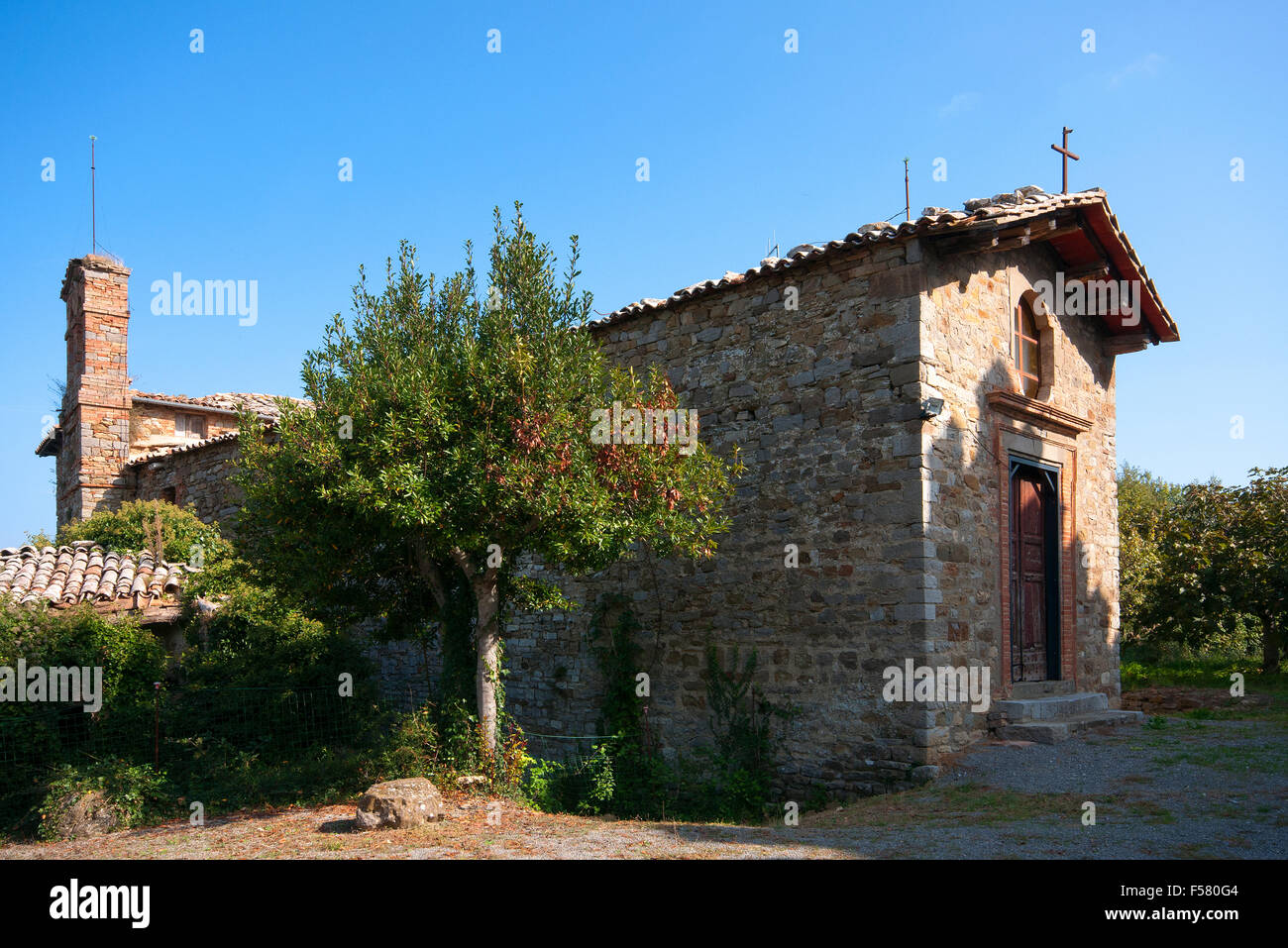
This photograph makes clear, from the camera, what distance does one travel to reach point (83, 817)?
28.1 ft

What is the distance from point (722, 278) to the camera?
1104cm

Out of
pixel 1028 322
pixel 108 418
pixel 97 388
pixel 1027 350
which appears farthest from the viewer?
pixel 108 418

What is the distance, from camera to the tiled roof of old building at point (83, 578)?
11.3 meters

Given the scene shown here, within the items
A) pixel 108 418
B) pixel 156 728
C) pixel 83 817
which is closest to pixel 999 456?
pixel 156 728

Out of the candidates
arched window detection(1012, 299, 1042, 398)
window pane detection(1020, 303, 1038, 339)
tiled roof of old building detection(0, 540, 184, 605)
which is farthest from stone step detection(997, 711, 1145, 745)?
tiled roof of old building detection(0, 540, 184, 605)

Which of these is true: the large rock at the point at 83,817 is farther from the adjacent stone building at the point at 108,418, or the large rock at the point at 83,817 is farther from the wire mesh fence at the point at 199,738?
the adjacent stone building at the point at 108,418

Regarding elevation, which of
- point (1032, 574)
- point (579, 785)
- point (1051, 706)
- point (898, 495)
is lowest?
point (579, 785)

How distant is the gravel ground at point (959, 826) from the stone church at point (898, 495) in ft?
2.98

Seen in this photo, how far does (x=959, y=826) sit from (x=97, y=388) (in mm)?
19880

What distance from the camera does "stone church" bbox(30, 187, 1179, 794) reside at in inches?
372

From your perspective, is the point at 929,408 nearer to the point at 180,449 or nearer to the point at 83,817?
the point at 83,817
